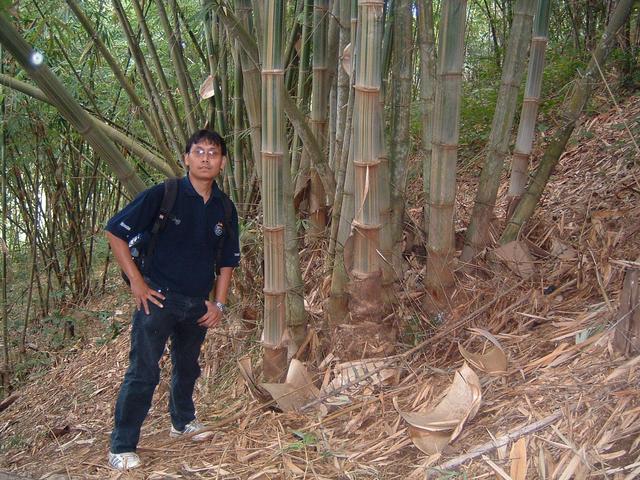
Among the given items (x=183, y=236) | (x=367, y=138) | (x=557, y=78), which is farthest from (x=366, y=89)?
(x=557, y=78)

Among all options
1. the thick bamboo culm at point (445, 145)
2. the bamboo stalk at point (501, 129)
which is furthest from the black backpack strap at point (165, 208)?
the bamboo stalk at point (501, 129)

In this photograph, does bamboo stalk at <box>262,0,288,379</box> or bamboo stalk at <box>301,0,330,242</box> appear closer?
bamboo stalk at <box>262,0,288,379</box>

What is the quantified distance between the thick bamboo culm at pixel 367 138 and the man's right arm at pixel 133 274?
0.78 m

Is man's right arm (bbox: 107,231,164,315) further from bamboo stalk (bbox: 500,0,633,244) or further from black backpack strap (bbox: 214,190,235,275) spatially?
bamboo stalk (bbox: 500,0,633,244)

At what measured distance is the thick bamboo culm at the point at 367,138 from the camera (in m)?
2.23

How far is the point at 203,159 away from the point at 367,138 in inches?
23.2

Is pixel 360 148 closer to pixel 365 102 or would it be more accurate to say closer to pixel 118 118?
pixel 365 102

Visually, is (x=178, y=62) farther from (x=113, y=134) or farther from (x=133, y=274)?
(x=133, y=274)

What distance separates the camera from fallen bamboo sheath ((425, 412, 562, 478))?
77.5 inches

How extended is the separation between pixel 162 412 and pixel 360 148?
64.3 inches

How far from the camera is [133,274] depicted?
2309 mm

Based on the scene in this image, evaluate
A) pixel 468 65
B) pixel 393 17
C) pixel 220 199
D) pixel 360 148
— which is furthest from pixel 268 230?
pixel 468 65

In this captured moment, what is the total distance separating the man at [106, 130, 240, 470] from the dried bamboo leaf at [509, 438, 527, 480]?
119 cm

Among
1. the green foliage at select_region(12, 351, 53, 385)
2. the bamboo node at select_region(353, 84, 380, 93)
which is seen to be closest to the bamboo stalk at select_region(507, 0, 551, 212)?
the bamboo node at select_region(353, 84, 380, 93)
